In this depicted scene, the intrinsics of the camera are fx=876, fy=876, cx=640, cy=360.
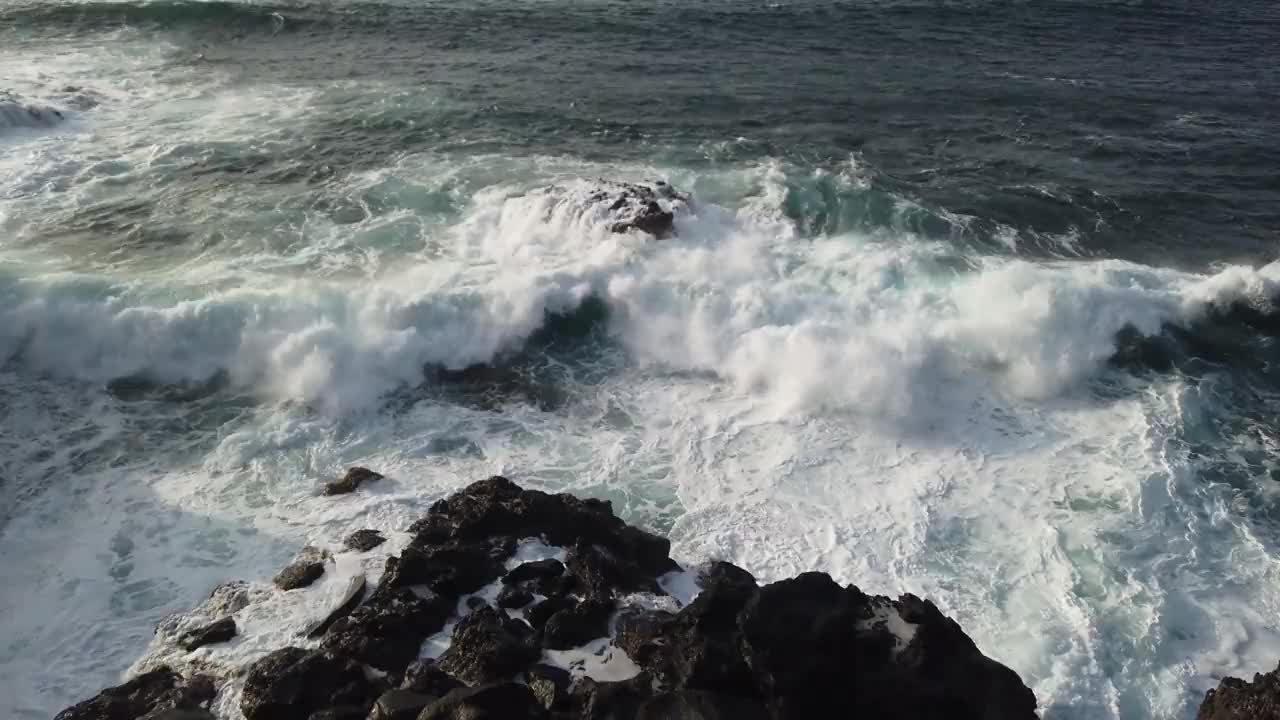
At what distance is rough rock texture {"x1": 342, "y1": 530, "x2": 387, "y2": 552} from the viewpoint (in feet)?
39.5

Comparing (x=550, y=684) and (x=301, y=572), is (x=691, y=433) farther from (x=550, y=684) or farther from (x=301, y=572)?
(x=301, y=572)

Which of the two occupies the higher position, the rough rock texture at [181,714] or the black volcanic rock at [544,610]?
the black volcanic rock at [544,610]

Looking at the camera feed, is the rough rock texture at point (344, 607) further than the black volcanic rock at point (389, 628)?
Yes

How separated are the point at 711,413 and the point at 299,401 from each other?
733 centimetres

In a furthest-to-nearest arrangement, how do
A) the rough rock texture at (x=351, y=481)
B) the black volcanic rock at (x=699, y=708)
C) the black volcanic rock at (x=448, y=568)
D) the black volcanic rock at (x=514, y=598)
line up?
the rough rock texture at (x=351, y=481)
the black volcanic rock at (x=448, y=568)
the black volcanic rock at (x=514, y=598)
the black volcanic rock at (x=699, y=708)

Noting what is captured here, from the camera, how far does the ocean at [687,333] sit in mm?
12414

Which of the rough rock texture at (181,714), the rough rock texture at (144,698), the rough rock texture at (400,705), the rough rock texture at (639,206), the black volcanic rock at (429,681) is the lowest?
the rough rock texture at (144,698)

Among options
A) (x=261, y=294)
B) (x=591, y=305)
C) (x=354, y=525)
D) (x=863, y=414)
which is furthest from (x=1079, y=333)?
(x=261, y=294)

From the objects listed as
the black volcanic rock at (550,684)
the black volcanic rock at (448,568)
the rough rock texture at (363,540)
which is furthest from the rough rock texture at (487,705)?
the rough rock texture at (363,540)

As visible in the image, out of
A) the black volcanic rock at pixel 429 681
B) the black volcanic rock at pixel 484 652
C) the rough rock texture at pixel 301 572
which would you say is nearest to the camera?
the black volcanic rock at pixel 429 681

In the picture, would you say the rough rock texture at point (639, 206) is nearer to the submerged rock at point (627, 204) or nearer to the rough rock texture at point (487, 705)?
the submerged rock at point (627, 204)

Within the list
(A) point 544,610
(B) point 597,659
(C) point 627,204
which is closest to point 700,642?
(B) point 597,659

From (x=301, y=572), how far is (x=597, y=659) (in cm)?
433

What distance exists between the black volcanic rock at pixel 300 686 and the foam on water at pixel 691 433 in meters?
0.49
